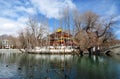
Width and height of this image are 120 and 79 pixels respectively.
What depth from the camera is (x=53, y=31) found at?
72500 millimetres

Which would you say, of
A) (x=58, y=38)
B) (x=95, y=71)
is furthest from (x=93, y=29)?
(x=95, y=71)

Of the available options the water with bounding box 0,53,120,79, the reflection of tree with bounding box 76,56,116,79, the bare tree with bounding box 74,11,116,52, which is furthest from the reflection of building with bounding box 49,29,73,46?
the reflection of tree with bounding box 76,56,116,79

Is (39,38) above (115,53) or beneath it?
above

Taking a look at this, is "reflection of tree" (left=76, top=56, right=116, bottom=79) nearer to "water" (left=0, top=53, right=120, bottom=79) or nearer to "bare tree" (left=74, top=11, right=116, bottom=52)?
"water" (left=0, top=53, right=120, bottom=79)

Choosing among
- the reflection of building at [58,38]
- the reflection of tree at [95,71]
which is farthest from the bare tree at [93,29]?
the reflection of tree at [95,71]

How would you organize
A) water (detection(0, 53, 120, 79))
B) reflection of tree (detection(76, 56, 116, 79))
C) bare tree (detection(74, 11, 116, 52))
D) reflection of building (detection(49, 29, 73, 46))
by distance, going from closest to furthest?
water (detection(0, 53, 120, 79)) < reflection of tree (detection(76, 56, 116, 79)) < bare tree (detection(74, 11, 116, 52)) < reflection of building (detection(49, 29, 73, 46))

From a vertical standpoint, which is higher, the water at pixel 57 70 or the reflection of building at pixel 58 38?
the reflection of building at pixel 58 38

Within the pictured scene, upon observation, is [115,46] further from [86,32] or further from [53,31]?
[53,31]

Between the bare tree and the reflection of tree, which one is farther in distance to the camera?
the bare tree

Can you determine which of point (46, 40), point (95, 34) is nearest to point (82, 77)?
point (95, 34)

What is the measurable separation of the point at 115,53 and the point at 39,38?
1196 inches

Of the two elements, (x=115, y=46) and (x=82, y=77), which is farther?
(x=115, y=46)

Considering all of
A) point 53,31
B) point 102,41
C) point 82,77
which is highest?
point 53,31

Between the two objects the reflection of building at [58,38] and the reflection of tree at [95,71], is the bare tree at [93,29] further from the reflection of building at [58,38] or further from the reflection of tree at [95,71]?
the reflection of tree at [95,71]
